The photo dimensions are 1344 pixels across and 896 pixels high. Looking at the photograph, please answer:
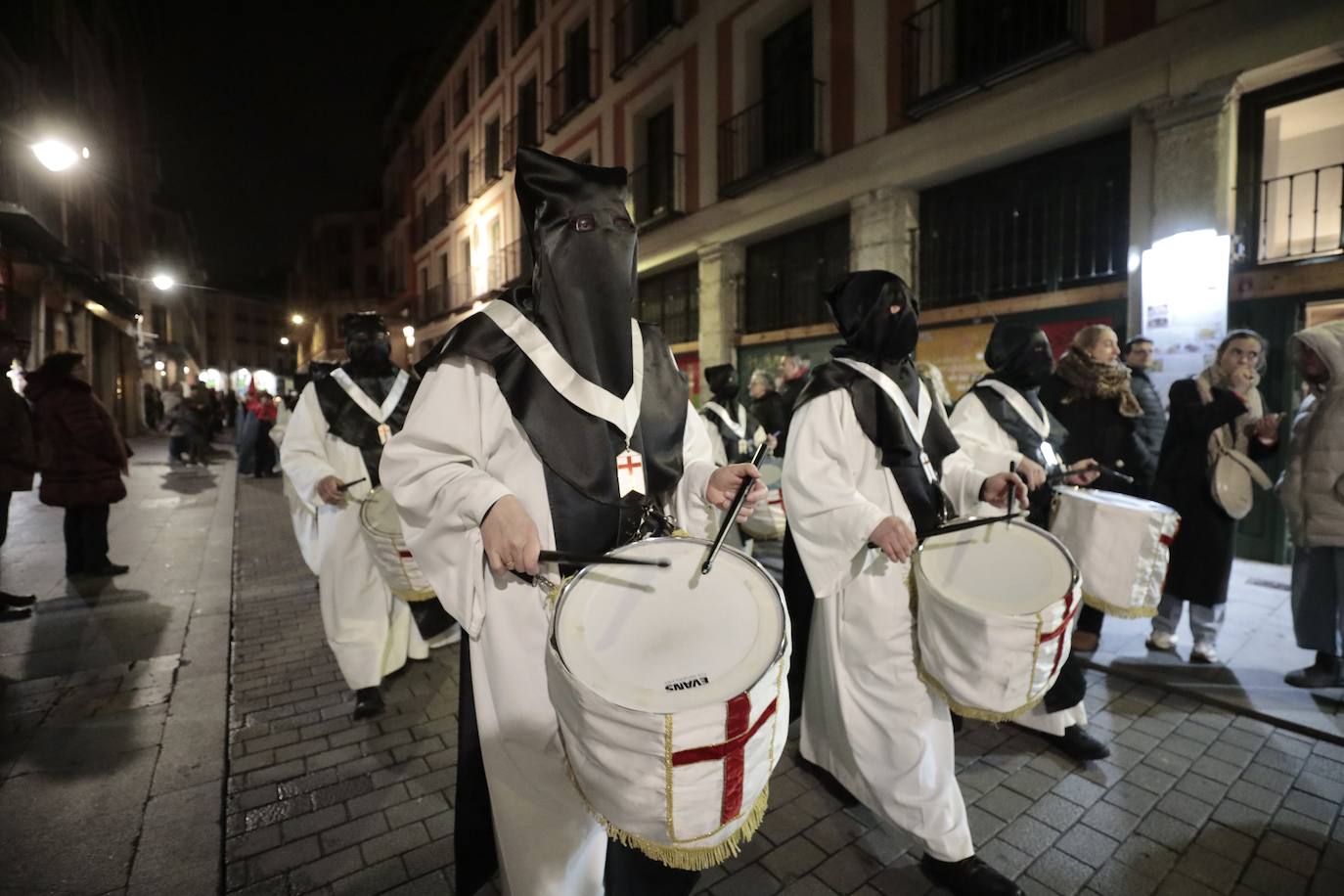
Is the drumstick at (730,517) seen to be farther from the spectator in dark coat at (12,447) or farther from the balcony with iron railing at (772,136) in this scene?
the balcony with iron railing at (772,136)

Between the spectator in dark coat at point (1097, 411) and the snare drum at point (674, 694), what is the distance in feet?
13.2

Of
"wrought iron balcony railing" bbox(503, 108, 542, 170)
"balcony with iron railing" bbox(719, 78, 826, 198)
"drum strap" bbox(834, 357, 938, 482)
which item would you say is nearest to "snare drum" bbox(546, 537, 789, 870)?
"drum strap" bbox(834, 357, 938, 482)

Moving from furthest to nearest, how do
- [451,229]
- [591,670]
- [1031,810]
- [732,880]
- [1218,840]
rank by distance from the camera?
1. [451,229]
2. [1031,810]
3. [1218,840]
4. [732,880]
5. [591,670]

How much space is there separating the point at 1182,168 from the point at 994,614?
7.36 meters

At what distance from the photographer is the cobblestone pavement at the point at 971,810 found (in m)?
2.44

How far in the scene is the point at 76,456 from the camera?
6.24m

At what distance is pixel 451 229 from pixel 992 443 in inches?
1056

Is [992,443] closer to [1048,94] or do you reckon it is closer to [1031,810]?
[1031,810]

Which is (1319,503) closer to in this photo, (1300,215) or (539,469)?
(539,469)

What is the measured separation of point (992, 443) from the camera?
3463 millimetres

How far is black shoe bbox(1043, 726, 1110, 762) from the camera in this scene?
3199 millimetres

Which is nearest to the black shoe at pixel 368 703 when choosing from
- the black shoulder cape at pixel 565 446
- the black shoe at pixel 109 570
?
the black shoulder cape at pixel 565 446

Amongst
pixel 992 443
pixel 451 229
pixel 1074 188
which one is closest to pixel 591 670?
pixel 992 443

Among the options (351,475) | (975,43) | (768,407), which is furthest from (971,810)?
(975,43)
